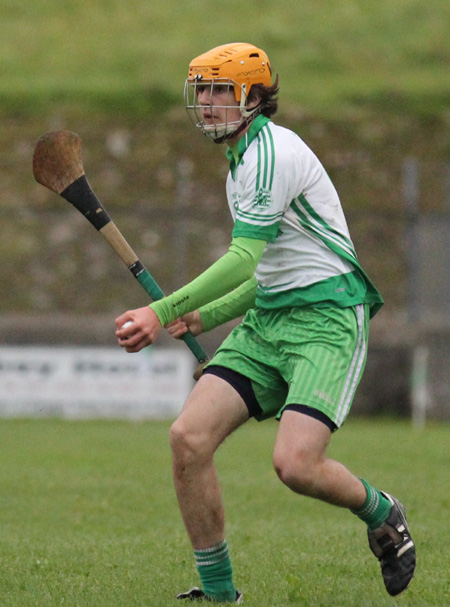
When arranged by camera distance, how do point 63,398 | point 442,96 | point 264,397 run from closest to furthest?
point 264,397
point 63,398
point 442,96

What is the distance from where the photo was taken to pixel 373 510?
196 inches

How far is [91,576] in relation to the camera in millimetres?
5547

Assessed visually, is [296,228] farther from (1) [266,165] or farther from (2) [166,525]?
(2) [166,525]

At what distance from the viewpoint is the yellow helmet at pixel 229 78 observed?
4.99 metres

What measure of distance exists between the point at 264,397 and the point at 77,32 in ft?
66.2

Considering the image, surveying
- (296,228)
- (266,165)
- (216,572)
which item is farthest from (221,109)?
(216,572)

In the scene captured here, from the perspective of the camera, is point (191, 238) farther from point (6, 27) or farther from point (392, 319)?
point (6, 27)

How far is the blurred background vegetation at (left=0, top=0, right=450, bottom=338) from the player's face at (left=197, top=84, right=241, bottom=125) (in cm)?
1136

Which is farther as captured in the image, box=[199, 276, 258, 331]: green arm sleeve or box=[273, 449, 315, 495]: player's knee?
box=[199, 276, 258, 331]: green arm sleeve

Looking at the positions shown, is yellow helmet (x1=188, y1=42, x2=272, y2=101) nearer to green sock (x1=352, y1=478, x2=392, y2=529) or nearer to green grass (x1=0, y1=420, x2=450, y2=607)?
green sock (x1=352, y1=478, x2=392, y2=529)

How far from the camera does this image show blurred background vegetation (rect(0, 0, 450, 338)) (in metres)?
16.6

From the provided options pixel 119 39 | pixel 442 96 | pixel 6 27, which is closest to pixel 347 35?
Answer: pixel 442 96

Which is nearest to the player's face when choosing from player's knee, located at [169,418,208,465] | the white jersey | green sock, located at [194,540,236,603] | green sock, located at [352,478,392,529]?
the white jersey

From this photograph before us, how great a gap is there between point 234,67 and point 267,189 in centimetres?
63
